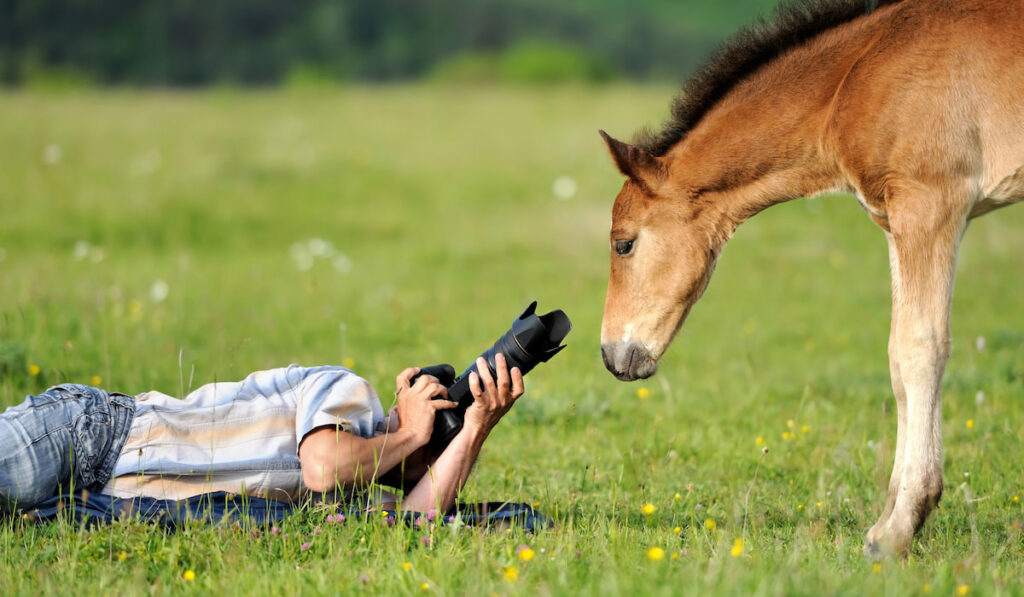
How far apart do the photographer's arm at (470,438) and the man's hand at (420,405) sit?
0.37ft

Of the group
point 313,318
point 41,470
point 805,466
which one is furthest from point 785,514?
point 313,318

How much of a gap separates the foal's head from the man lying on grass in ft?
3.26

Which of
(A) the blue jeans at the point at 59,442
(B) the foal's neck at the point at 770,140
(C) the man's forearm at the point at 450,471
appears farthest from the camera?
(B) the foal's neck at the point at 770,140

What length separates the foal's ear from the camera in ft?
15.1

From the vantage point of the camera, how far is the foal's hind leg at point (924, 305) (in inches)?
158

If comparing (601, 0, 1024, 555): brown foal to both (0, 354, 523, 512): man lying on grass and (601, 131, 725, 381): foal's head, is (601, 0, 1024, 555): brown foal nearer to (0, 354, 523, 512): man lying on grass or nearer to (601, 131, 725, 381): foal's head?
(601, 131, 725, 381): foal's head

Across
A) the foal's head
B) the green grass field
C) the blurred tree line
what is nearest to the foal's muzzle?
the foal's head

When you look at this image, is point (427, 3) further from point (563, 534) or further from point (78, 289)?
point (563, 534)

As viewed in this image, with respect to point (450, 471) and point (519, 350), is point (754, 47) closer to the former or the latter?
point (519, 350)

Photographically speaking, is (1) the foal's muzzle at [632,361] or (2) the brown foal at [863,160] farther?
(1) the foal's muzzle at [632,361]

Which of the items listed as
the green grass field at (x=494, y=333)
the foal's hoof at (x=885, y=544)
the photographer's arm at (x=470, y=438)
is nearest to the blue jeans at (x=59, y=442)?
the green grass field at (x=494, y=333)

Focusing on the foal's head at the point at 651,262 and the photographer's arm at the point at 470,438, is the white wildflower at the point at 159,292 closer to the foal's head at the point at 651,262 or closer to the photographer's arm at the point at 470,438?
the foal's head at the point at 651,262

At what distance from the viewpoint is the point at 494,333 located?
9.13 meters

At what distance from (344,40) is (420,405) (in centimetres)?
2613
